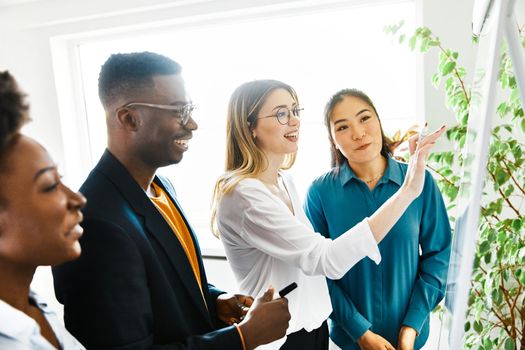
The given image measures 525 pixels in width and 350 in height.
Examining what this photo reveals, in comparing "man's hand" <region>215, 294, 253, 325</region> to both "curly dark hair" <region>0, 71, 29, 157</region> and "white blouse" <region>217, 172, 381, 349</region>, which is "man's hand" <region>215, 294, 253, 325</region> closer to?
"white blouse" <region>217, 172, 381, 349</region>

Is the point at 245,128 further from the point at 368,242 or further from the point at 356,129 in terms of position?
the point at 368,242

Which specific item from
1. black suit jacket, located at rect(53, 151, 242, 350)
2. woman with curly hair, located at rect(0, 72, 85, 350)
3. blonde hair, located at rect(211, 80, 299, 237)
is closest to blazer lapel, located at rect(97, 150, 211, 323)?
black suit jacket, located at rect(53, 151, 242, 350)

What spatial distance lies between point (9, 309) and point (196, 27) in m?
2.61

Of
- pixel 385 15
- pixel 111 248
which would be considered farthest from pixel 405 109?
pixel 111 248

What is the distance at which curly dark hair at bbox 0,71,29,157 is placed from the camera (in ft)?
2.42

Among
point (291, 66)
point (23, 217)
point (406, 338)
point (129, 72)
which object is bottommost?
point (406, 338)

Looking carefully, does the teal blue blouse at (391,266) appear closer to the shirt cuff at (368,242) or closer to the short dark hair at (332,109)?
the short dark hair at (332,109)

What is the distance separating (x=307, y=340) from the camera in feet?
5.20

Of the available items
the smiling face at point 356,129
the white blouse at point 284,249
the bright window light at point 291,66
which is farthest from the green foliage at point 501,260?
the bright window light at point 291,66

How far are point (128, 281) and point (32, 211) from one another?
269mm

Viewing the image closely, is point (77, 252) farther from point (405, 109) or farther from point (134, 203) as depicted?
point (405, 109)

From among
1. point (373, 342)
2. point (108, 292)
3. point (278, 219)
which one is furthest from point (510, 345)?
point (108, 292)

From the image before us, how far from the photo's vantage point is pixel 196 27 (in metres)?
3.11

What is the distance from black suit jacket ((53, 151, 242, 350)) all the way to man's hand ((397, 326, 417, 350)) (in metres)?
0.75
